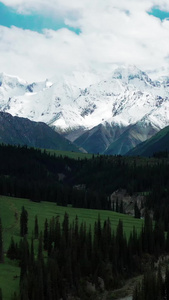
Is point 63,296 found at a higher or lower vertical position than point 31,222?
lower

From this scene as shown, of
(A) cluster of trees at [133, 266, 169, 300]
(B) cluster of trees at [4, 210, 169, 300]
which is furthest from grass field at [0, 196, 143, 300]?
(A) cluster of trees at [133, 266, 169, 300]

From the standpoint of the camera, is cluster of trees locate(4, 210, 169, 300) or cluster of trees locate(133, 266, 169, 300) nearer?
cluster of trees locate(133, 266, 169, 300)

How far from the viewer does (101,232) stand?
461 ft

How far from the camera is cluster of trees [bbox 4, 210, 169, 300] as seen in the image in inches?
4045

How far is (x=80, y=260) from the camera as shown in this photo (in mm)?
121500

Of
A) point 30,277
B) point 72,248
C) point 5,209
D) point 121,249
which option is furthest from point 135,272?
point 5,209

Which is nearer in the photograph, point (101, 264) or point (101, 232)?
point (101, 264)

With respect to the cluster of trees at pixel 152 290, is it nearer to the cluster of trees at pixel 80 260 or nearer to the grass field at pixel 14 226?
the cluster of trees at pixel 80 260

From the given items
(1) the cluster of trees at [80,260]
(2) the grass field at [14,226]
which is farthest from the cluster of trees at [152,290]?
(2) the grass field at [14,226]

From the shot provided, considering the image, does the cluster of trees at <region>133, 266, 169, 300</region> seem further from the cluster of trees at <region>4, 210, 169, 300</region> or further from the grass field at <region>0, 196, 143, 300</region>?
the grass field at <region>0, 196, 143, 300</region>

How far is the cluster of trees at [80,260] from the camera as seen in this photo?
103 m

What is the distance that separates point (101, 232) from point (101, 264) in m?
18.3

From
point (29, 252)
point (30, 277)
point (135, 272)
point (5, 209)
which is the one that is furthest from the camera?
point (5, 209)

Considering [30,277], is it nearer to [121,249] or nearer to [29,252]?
[29,252]
